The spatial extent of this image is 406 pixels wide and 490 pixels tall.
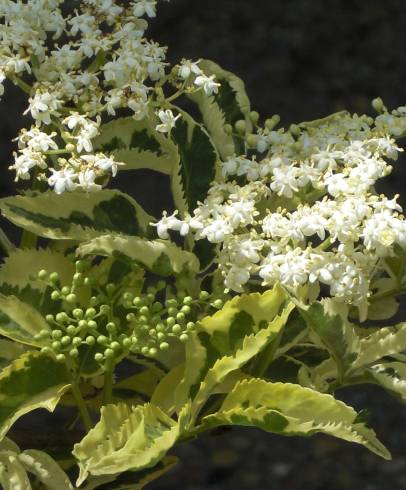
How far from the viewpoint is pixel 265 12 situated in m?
2.48

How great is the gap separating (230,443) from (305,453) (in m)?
0.12

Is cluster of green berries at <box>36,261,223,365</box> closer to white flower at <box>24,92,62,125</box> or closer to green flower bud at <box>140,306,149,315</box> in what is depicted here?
green flower bud at <box>140,306,149,315</box>

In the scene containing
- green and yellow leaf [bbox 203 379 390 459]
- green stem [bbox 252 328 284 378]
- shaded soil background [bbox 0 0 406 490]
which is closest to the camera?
green and yellow leaf [bbox 203 379 390 459]

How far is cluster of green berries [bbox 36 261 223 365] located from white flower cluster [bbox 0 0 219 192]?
8cm

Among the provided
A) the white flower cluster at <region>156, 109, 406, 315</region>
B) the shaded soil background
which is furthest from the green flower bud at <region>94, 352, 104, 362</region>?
the shaded soil background

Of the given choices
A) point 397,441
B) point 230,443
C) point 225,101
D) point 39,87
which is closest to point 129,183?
point 230,443

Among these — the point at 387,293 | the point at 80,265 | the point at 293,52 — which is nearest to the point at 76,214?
the point at 80,265

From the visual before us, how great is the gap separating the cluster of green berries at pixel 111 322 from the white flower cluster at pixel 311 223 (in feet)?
0.17

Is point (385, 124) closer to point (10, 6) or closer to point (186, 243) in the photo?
point (186, 243)

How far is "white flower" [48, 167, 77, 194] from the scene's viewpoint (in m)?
0.81

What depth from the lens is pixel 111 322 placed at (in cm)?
83

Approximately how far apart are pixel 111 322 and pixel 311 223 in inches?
6.5

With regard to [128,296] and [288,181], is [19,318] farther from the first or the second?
[288,181]

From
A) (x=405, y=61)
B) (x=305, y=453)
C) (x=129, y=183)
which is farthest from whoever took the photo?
(x=405, y=61)
